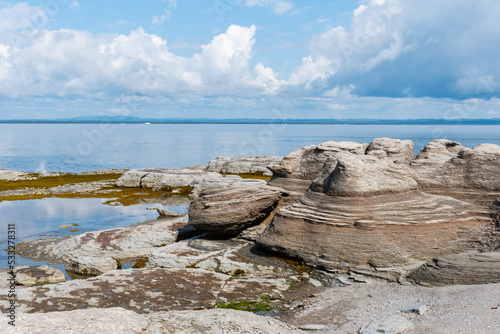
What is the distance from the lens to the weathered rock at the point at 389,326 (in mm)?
11777

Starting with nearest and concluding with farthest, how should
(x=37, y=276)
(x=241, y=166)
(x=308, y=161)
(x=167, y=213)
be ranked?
(x=37, y=276)
(x=308, y=161)
(x=167, y=213)
(x=241, y=166)

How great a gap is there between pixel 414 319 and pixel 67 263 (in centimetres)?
1782

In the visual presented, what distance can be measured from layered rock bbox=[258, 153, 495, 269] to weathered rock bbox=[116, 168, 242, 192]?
23483mm

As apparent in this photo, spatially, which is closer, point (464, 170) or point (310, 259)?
point (310, 259)

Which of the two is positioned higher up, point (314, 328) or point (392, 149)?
point (392, 149)

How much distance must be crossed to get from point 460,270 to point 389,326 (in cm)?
542

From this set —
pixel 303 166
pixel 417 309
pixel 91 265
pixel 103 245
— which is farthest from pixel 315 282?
pixel 103 245

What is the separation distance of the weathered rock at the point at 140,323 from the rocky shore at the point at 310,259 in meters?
0.04

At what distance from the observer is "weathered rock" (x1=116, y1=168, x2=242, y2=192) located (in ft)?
148

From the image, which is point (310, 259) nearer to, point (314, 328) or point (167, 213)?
point (314, 328)

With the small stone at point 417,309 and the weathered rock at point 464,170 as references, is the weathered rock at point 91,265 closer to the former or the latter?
the small stone at point 417,309

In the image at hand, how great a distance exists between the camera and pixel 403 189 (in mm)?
20000

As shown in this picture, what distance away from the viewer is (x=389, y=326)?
1198 centimetres

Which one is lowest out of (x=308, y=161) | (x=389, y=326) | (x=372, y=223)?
(x=389, y=326)
